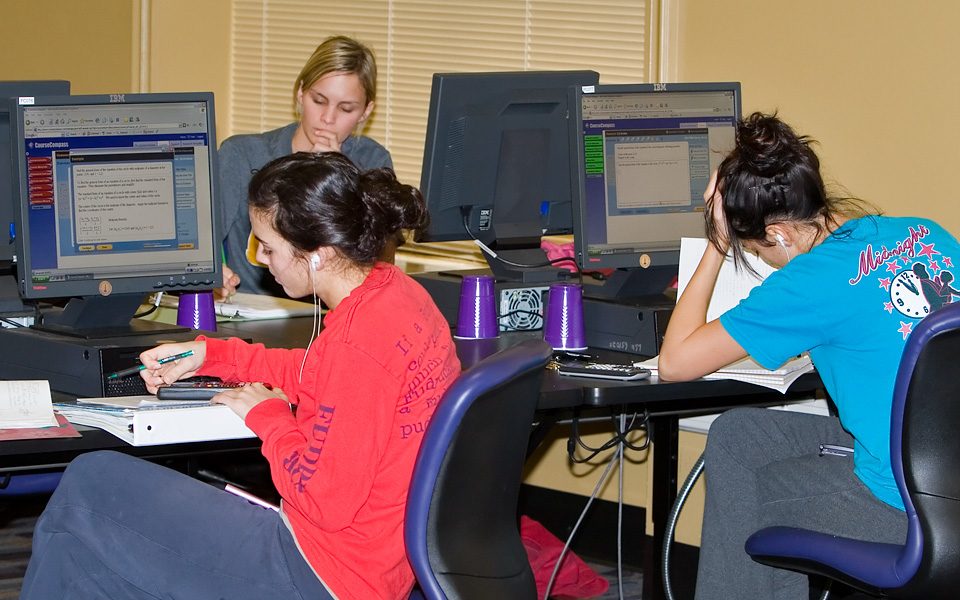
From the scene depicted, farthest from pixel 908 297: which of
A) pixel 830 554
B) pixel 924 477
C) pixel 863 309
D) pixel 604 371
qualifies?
pixel 604 371

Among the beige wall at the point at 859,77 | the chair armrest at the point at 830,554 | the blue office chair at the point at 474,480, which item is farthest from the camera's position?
the beige wall at the point at 859,77

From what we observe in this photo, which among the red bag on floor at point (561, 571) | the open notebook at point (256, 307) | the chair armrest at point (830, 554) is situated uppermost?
the open notebook at point (256, 307)

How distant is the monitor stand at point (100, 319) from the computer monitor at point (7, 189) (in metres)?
0.16

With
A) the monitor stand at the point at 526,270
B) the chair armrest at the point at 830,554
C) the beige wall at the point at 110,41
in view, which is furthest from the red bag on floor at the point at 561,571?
the beige wall at the point at 110,41

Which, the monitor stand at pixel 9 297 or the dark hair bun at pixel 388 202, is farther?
the monitor stand at pixel 9 297

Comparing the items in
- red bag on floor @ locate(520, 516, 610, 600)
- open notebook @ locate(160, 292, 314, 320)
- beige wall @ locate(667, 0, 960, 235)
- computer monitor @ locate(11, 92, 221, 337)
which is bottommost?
red bag on floor @ locate(520, 516, 610, 600)

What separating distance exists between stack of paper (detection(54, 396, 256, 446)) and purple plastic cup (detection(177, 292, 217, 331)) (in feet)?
1.77

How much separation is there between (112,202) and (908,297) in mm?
1418

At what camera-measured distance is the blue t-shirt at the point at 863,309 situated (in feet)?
5.98

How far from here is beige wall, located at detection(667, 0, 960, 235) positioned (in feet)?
9.22

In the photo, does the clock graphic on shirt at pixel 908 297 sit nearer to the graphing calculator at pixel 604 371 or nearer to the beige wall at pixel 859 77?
the graphing calculator at pixel 604 371

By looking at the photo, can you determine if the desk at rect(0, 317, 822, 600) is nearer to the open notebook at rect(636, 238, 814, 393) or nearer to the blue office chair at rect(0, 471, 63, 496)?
the open notebook at rect(636, 238, 814, 393)

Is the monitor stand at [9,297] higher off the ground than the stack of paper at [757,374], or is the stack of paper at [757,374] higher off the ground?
the monitor stand at [9,297]

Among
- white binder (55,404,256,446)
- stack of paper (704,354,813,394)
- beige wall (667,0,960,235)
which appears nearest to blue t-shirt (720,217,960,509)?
stack of paper (704,354,813,394)
